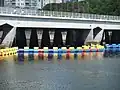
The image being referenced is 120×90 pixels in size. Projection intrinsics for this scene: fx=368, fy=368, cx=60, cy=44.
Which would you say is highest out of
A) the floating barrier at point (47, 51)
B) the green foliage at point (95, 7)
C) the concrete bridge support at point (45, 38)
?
the green foliage at point (95, 7)

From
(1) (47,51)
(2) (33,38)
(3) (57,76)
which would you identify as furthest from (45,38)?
(3) (57,76)

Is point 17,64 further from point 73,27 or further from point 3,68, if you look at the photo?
point 73,27

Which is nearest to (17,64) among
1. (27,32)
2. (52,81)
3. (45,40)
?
(52,81)

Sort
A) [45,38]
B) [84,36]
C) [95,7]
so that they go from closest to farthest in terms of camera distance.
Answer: [45,38], [84,36], [95,7]

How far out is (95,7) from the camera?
542ft

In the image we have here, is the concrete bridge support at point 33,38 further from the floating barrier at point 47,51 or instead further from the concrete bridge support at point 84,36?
the concrete bridge support at point 84,36

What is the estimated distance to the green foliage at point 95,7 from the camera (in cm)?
15200

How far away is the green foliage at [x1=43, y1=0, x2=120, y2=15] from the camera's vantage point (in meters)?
152

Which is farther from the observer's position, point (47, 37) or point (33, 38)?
point (47, 37)

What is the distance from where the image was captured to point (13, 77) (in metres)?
45.3

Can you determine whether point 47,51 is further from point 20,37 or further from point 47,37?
point 47,37

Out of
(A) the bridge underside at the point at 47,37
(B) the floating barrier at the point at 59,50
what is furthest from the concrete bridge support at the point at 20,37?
(B) the floating barrier at the point at 59,50

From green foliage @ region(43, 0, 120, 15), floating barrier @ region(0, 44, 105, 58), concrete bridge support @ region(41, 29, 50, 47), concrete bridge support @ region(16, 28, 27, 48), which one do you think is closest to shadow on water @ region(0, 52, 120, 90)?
floating barrier @ region(0, 44, 105, 58)

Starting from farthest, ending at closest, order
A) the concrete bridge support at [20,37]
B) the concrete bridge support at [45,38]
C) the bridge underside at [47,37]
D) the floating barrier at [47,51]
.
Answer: the concrete bridge support at [45,38]
the concrete bridge support at [20,37]
the bridge underside at [47,37]
the floating barrier at [47,51]
